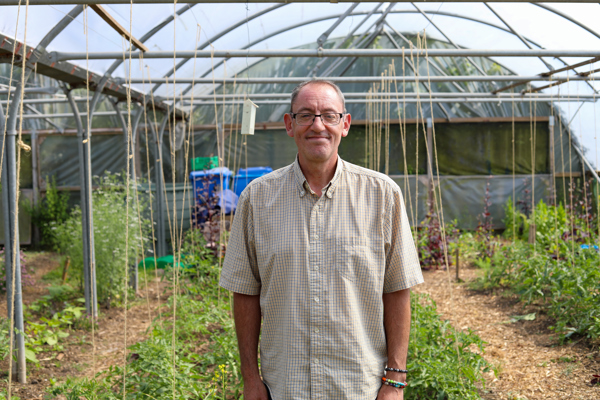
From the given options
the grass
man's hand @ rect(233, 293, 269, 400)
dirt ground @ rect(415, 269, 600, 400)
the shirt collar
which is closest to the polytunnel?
dirt ground @ rect(415, 269, 600, 400)

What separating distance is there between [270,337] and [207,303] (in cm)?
246

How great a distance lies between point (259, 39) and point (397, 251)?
5538mm

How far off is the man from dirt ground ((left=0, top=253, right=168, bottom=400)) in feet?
4.06

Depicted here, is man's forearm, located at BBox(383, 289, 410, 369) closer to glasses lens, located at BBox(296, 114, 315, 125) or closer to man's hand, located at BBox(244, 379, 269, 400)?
man's hand, located at BBox(244, 379, 269, 400)

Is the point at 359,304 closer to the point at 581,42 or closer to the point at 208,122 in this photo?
the point at 581,42

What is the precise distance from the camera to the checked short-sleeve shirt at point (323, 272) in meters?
1.45

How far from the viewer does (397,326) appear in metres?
1.53

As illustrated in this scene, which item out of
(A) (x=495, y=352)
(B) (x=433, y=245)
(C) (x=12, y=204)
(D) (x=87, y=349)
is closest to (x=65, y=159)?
(D) (x=87, y=349)

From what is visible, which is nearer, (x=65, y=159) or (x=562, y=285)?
(x=562, y=285)

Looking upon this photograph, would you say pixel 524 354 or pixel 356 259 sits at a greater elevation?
pixel 356 259

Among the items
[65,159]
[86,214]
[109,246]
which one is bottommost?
[109,246]

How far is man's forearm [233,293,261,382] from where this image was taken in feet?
5.09

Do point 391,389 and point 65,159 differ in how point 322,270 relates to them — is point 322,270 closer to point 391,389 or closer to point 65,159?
point 391,389

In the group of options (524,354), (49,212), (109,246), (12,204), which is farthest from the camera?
(49,212)
